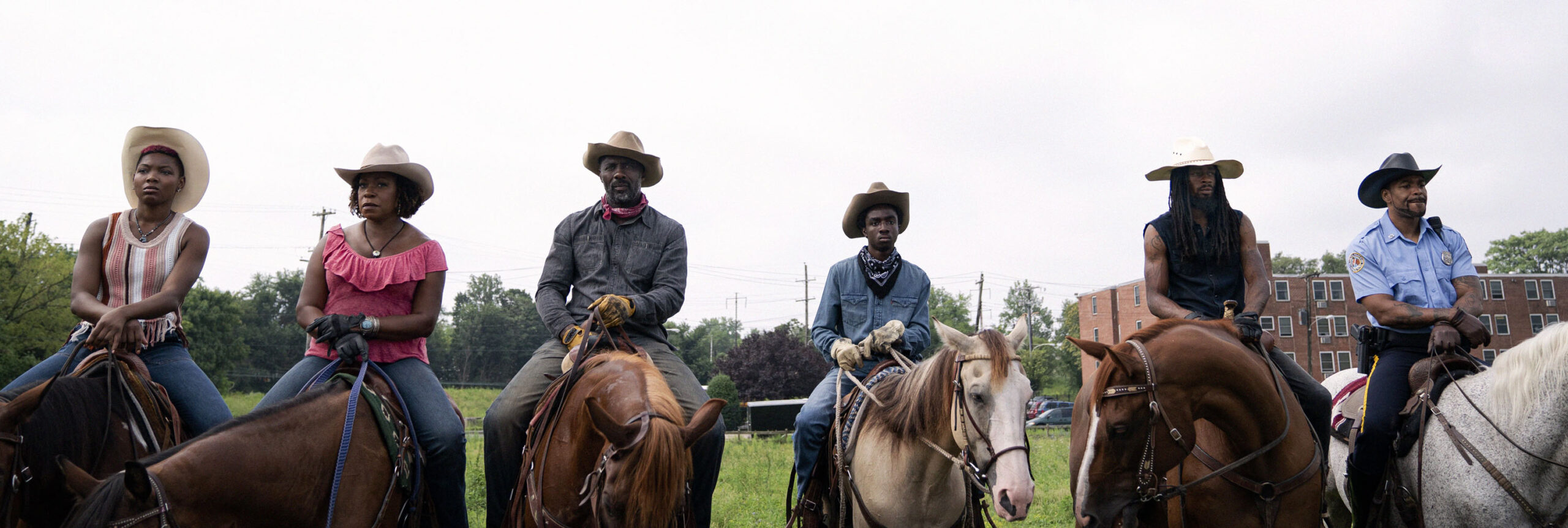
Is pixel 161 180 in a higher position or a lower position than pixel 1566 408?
higher

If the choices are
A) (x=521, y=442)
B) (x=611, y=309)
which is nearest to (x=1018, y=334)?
(x=611, y=309)

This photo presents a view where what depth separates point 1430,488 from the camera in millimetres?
4621

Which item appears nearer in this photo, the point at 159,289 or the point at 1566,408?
the point at 1566,408

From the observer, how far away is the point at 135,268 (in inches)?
191

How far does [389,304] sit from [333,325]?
1.44 ft

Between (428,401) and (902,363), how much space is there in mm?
3001

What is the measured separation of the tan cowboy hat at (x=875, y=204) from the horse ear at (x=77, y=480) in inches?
196

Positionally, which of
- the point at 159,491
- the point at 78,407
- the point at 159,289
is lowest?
the point at 159,491

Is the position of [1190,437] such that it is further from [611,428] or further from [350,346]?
[350,346]

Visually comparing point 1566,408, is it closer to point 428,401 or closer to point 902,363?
Answer: point 902,363

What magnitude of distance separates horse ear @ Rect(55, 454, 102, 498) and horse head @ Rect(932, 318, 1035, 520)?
3749 millimetres

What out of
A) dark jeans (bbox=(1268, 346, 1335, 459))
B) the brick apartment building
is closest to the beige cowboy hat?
dark jeans (bbox=(1268, 346, 1335, 459))

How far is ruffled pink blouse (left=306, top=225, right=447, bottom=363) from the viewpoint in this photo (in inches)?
189

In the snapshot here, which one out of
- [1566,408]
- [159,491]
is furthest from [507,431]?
[1566,408]
